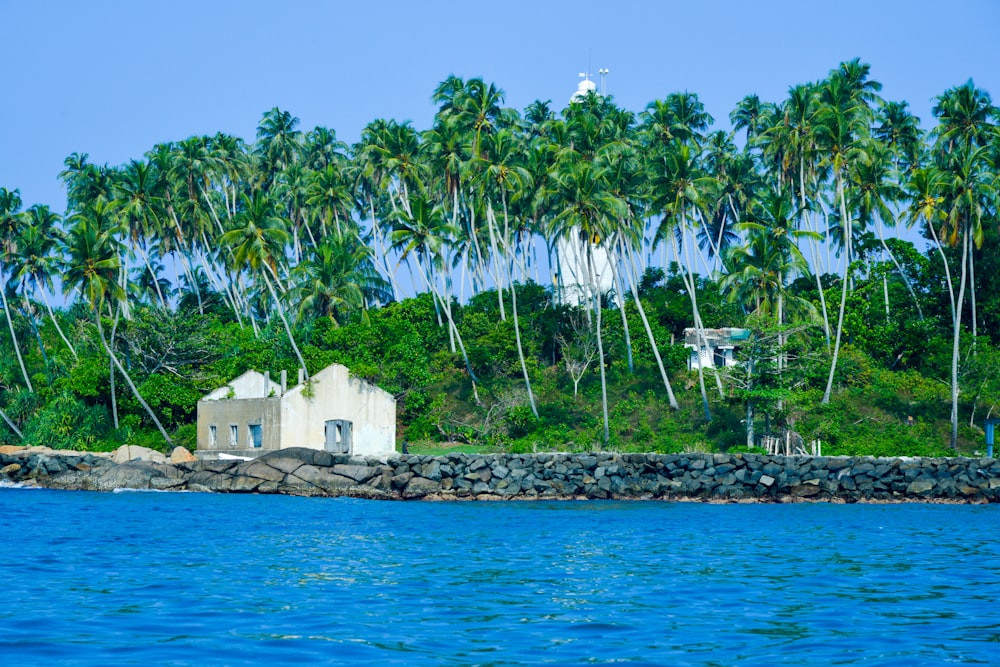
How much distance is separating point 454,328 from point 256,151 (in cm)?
3265

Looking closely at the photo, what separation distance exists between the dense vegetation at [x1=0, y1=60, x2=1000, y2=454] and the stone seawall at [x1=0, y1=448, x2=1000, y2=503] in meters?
5.07

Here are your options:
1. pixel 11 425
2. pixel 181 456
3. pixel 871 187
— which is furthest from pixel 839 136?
pixel 11 425

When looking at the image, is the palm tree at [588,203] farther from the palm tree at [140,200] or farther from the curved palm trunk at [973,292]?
the palm tree at [140,200]

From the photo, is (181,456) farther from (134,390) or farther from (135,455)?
(134,390)

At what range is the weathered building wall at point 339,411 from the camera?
50.4m

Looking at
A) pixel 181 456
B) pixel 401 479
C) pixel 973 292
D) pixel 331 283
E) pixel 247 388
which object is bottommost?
pixel 401 479

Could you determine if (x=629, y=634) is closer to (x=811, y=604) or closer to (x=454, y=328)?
(x=811, y=604)

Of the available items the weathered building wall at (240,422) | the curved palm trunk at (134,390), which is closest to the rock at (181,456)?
the weathered building wall at (240,422)

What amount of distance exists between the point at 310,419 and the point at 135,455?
28.2 feet

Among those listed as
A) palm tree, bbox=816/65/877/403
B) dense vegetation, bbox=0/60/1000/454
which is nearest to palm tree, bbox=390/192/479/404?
dense vegetation, bbox=0/60/1000/454

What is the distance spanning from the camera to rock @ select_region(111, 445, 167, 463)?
51312mm

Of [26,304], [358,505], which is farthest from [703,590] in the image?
[26,304]

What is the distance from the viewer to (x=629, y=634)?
14.1 m

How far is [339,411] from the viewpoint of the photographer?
169 ft
